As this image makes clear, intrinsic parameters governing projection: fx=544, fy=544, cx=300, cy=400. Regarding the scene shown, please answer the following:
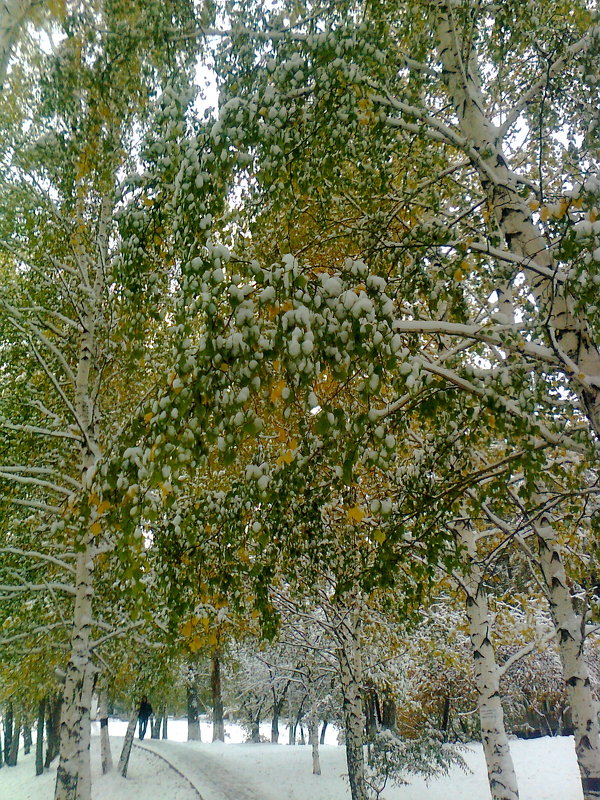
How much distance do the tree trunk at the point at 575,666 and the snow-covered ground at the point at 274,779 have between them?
32.2 ft

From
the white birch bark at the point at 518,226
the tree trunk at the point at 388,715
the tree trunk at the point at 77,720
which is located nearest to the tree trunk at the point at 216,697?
the tree trunk at the point at 388,715

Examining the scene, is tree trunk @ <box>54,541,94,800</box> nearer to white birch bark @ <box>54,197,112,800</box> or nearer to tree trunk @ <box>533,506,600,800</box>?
white birch bark @ <box>54,197,112,800</box>

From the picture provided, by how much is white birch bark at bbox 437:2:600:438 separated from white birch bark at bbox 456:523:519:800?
3492 mm

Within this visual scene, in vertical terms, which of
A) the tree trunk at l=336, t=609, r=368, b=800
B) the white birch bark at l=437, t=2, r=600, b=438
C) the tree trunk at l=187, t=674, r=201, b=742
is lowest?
the tree trunk at l=187, t=674, r=201, b=742

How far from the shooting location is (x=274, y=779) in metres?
17.9

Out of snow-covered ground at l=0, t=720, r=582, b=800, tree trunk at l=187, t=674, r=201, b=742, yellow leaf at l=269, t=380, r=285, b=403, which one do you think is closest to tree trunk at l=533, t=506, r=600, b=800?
yellow leaf at l=269, t=380, r=285, b=403

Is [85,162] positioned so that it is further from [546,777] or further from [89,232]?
[546,777]

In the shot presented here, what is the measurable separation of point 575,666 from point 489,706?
1850 millimetres

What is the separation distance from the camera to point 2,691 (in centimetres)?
1319

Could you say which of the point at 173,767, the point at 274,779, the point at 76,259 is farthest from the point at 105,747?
the point at 76,259

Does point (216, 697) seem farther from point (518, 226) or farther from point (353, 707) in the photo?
point (518, 226)

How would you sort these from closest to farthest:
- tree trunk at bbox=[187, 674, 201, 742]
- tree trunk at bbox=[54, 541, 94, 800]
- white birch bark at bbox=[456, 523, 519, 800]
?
tree trunk at bbox=[54, 541, 94, 800], white birch bark at bbox=[456, 523, 519, 800], tree trunk at bbox=[187, 674, 201, 742]

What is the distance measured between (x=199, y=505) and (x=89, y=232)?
5245 mm

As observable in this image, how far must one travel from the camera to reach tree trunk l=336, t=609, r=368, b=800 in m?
9.81
